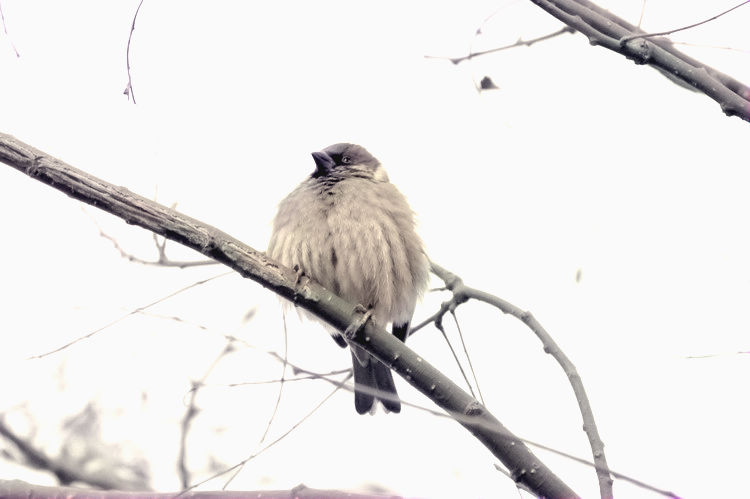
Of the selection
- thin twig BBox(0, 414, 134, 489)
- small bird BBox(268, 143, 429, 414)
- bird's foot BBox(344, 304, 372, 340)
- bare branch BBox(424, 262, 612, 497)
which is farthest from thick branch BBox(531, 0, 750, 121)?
thin twig BBox(0, 414, 134, 489)

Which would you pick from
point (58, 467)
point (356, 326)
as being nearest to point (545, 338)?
point (356, 326)

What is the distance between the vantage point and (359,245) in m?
4.02

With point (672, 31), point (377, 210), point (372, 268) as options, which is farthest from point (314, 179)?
point (672, 31)

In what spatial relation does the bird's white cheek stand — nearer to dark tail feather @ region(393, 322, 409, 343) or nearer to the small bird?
the small bird

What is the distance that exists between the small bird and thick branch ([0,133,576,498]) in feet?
2.30

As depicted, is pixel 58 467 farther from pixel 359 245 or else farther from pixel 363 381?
pixel 359 245

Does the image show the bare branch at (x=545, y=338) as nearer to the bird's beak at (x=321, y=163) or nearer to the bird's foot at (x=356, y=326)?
the bird's foot at (x=356, y=326)

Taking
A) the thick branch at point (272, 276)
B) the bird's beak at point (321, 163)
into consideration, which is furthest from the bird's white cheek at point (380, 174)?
the thick branch at point (272, 276)

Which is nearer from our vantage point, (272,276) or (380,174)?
(272,276)

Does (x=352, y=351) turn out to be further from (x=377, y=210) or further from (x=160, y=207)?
(x=160, y=207)

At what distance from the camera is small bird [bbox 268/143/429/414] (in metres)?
3.94

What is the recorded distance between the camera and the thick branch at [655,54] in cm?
233

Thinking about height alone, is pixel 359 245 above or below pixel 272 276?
above

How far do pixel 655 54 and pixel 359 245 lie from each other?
1.94 m
